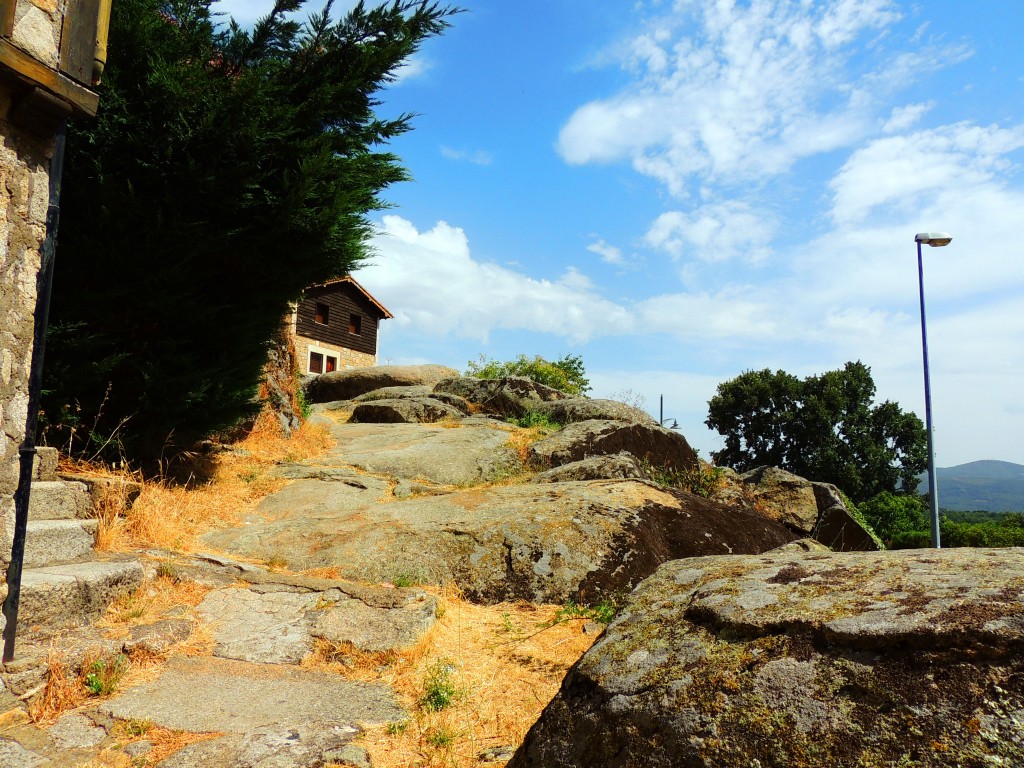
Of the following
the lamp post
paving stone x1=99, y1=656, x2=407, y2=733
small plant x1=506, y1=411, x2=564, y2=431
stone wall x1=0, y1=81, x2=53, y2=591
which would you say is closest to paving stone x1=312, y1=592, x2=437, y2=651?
paving stone x1=99, y1=656, x2=407, y2=733

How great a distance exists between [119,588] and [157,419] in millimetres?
2832

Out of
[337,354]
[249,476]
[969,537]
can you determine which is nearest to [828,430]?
[969,537]

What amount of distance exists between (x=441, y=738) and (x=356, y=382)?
1847 cm

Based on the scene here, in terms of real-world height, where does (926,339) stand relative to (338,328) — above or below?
below

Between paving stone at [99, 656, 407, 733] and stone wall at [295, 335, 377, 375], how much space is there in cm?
2577

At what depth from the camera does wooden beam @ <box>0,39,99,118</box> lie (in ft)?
12.1

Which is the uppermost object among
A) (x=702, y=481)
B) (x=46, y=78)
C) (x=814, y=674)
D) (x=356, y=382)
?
(x=356, y=382)

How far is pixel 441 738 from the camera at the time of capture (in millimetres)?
3178

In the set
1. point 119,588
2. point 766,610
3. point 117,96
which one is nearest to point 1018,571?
point 766,610

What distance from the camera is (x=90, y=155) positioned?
625 cm

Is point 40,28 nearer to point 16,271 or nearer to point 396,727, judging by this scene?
point 16,271

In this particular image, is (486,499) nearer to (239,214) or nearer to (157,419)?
(157,419)

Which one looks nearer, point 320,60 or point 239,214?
point 239,214

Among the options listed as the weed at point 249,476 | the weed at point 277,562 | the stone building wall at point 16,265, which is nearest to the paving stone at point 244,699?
the stone building wall at point 16,265
